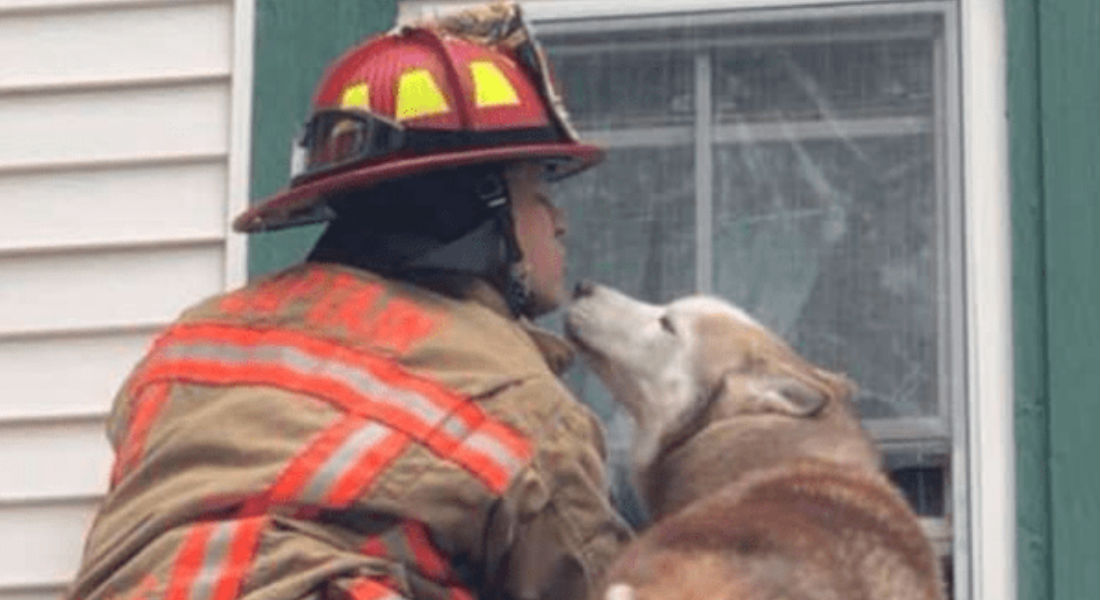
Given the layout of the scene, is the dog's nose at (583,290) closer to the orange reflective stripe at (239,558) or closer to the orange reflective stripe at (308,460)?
the orange reflective stripe at (308,460)

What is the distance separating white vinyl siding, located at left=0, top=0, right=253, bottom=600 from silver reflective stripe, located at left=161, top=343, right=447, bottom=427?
1.33 m

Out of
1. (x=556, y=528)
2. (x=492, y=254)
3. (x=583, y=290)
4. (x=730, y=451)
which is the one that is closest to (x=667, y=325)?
(x=583, y=290)

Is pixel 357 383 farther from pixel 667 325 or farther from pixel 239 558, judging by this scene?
pixel 667 325

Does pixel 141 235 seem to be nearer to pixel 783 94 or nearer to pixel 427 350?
pixel 783 94

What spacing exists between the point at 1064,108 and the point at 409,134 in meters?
1.44

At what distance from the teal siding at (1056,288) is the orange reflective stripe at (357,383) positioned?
4.27 feet

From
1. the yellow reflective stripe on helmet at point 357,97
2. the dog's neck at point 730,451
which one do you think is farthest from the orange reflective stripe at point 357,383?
the dog's neck at point 730,451

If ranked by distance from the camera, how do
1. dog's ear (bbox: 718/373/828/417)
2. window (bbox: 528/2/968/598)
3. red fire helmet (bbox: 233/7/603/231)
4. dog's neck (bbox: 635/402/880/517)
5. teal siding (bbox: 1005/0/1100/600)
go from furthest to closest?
window (bbox: 528/2/968/598) → teal siding (bbox: 1005/0/1100/600) → dog's ear (bbox: 718/373/828/417) → dog's neck (bbox: 635/402/880/517) → red fire helmet (bbox: 233/7/603/231)

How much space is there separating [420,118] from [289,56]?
4.51 feet

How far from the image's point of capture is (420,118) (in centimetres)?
537

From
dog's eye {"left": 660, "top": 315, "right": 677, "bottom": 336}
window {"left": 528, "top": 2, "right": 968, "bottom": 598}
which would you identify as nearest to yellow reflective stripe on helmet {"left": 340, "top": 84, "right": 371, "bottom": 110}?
dog's eye {"left": 660, "top": 315, "right": 677, "bottom": 336}

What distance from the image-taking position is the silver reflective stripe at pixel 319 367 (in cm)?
511

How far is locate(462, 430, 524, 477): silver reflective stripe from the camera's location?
5.09 m

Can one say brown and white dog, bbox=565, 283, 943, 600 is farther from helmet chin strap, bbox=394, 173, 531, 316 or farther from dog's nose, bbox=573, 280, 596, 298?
helmet chin strap, bbox=394, 173, 531, 316
